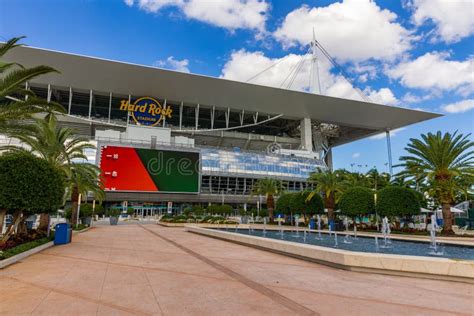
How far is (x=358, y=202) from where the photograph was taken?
31766mm

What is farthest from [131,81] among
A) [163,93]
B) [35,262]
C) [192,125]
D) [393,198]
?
[35,262]

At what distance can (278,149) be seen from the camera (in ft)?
272

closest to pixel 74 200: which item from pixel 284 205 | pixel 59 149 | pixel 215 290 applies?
pixel 59 149

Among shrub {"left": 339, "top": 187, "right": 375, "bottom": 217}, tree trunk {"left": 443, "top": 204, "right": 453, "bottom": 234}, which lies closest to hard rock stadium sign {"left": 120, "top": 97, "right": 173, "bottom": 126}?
shrub {"left": 339, "top": 187, "right": 375, "bottom": 217}

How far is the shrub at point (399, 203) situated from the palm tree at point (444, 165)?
5.18 feet

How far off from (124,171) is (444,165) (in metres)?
55.1

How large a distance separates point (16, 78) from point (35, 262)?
6850 mm

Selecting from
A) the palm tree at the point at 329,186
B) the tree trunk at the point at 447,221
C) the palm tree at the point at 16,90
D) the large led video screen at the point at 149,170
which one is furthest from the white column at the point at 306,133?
the palm tree at the point at 16,90

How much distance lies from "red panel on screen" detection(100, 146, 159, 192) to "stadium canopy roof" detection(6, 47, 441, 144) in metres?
13.3

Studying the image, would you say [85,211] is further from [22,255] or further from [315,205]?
[315,205]

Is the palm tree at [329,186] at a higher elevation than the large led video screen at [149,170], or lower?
lower

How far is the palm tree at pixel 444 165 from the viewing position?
86.5ft

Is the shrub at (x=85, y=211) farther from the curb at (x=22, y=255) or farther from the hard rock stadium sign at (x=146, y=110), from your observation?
the hard rock stadium sign at (x=146, y=110)

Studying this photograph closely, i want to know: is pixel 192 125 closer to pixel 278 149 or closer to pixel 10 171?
pixel 278 149
